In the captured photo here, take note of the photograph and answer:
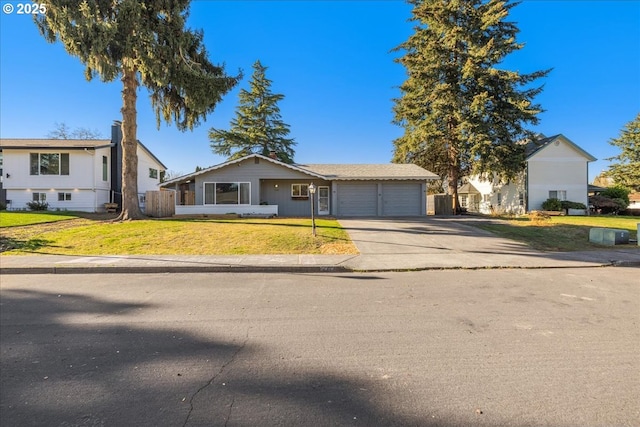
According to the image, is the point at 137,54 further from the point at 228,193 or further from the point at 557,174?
the point at 557,174

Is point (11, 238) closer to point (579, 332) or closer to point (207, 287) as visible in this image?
point (207, 287)

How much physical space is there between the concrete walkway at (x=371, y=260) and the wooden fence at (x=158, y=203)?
11052 mm

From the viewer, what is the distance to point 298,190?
23.5m

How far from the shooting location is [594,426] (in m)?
2.41

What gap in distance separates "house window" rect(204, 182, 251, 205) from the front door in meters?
4.96

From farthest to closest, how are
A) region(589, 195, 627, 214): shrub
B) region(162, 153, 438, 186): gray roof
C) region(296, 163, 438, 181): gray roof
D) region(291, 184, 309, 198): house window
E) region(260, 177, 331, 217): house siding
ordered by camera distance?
region(589, 195, 627, 214): shrub, region(291, 184, 309, 198): house window, region(260, 177, 331, 217): house siding, region(296, 163, 438, 181): gray roof, region(162, 153, 438, 186): gray roof

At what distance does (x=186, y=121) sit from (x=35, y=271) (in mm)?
12966

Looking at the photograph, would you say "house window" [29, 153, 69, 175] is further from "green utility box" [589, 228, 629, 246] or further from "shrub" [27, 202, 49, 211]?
"green utility box" [589, 228, 629, 246]

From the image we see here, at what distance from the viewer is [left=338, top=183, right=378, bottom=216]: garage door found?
23344 mm

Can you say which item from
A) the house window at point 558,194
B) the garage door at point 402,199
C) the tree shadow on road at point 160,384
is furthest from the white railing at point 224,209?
the house window at point 558,194

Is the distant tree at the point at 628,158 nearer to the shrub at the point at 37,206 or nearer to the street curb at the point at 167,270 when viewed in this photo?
the street curb at the point at 167,270

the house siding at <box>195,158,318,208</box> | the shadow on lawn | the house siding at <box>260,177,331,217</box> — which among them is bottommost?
the shadow on lawn

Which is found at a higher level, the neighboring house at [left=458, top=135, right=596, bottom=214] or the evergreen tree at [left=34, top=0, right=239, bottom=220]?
the evergreen tree at [left=34, top=0, right=239, bottom=220]

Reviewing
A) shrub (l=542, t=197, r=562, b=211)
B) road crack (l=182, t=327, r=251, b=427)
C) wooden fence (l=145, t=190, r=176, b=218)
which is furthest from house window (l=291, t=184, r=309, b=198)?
shrub (l=542, t=197, r=562, b=211)
